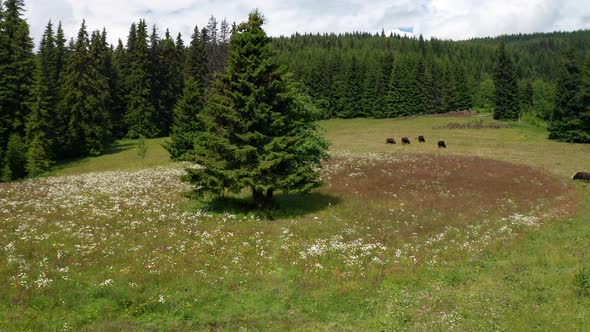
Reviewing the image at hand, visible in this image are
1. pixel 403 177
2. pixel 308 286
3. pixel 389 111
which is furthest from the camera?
pixel 389 111

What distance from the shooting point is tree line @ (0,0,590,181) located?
2121 inches

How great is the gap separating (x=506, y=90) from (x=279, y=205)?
83268 mm

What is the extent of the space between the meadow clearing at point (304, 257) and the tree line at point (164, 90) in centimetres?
1023

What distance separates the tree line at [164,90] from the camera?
53.9 metres

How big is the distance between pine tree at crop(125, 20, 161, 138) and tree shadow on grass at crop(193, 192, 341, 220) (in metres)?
56.3

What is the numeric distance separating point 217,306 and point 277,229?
889 centimetres

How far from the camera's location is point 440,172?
41625 mm

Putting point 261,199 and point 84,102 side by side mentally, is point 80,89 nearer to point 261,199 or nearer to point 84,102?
point 84,102

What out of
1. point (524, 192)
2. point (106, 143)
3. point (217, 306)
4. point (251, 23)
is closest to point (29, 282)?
point (217, 306)

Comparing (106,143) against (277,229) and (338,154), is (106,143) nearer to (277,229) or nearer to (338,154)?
(338,154)

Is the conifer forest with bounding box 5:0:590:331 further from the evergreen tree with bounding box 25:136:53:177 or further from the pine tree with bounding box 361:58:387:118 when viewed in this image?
the pine tree with bounding box 361:58:387:118

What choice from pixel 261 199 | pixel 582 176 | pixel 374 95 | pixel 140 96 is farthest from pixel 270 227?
pixel 374 95

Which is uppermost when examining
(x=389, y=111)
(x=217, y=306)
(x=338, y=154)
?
(x=389, y=111)

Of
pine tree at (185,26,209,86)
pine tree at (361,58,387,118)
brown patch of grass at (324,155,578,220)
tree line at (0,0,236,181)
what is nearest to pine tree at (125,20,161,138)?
tree line at (0,0,236,181)
